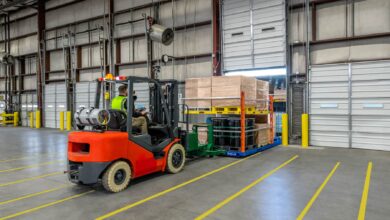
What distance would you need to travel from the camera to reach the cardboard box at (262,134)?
894 centimetres

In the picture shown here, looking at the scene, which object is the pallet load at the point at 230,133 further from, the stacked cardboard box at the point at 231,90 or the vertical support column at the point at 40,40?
the vertical support column at the point at 40,40

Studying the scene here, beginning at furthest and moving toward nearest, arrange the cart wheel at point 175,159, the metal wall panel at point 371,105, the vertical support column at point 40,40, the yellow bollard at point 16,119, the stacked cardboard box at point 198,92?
the yellow bollard at point 16,119
the vertical support column at point 40,40
the metal wall panel at point 371,105
the stacked cardboard box at point 198,92
the cart wheel at point 175,159

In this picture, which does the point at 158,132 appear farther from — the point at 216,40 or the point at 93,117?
the point at 216,40

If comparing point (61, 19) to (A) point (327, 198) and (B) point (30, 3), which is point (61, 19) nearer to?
(B) point (30, 3)

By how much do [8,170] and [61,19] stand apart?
14646 mm

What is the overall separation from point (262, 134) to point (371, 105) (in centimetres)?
375

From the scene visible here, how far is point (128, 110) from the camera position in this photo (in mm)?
4996

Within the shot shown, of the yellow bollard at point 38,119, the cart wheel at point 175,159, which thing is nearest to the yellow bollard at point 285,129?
the cart wheel at point 175,159

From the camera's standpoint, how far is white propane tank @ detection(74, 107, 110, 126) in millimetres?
4844

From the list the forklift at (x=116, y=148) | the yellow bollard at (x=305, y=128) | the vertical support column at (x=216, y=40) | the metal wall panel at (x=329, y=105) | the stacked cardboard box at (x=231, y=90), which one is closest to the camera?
the forklift at (x=116, y=148)

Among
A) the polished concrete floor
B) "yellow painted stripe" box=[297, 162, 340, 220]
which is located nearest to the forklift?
the polished concrete floor

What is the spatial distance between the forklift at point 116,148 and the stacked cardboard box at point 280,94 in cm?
665

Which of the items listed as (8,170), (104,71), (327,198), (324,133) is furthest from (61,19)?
(327,198)

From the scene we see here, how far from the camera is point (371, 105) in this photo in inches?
365
